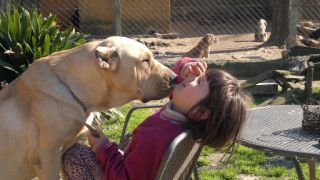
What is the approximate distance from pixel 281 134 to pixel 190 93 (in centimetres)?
67

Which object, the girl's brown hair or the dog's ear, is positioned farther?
the dog's ear

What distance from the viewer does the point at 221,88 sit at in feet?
7.99

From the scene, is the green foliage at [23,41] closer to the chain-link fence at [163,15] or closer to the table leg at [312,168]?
the table leg at [312,168]

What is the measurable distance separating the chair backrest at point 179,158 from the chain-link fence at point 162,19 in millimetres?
9828

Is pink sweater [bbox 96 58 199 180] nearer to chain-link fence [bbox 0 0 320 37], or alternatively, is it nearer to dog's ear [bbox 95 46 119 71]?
dog's ear [bbox 95 46 119 71]

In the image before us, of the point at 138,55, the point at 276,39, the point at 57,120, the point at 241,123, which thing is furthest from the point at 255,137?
the point at 276,39

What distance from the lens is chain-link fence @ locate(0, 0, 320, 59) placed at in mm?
14359

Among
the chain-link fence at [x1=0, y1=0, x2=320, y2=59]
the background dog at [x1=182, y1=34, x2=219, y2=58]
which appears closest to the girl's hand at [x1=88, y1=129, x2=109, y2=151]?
the background dog at [x1=182, y1=34, x2=219, y2=58]

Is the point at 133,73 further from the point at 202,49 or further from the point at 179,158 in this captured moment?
the point at 202,49

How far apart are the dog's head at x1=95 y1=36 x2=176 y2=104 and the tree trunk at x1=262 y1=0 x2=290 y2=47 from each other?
8654mm

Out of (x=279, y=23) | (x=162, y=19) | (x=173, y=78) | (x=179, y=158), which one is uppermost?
(x=173, y=78)

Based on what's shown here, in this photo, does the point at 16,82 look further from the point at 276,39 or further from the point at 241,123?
the point at 276,39

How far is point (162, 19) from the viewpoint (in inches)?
588

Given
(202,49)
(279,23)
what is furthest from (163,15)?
(202,49)
